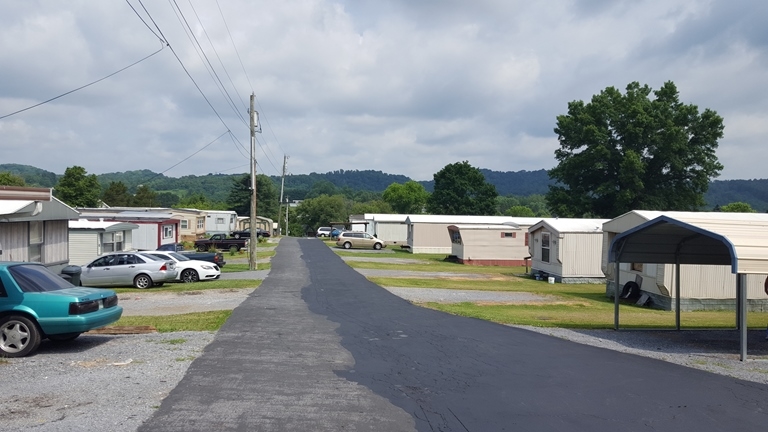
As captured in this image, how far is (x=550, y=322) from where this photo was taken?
653 inches

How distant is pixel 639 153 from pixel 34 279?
51523 mm

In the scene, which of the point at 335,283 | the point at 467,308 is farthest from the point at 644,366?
the point at 335,283

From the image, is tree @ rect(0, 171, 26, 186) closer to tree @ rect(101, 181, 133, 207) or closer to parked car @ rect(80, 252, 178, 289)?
tree @ rect(101, 181, 133, 207)

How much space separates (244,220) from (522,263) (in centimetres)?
4753

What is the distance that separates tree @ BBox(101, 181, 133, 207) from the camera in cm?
8375

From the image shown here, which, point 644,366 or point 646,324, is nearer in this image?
point 644,366

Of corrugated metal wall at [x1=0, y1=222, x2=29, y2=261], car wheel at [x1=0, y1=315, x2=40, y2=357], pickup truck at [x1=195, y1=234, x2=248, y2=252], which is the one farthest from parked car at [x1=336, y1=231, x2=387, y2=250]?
car wheel at [x1=0, y1=315, x2=40, y2=357]

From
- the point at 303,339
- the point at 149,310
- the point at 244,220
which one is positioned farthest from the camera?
the point at 244,220

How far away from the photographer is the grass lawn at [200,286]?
77.4 ft

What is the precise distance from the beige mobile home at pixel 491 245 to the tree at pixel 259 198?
6460cm

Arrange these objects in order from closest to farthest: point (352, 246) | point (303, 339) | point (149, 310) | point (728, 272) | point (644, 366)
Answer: point (644, 366), point (303, 339), point (149, 310), point (728, 272), point (352, 246)

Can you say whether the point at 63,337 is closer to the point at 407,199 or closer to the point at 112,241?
the point at 112,241

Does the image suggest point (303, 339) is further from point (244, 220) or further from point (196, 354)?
point (244, 220)

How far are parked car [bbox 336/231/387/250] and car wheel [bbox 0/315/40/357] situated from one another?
146 ft
